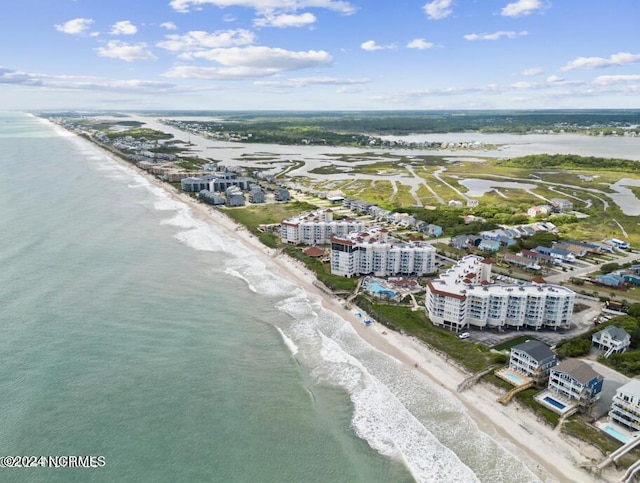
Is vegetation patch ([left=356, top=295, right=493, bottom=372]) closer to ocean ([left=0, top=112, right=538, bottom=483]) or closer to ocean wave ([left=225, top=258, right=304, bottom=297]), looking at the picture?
ocean ([left=0, top=112, right=538, bottom=483])

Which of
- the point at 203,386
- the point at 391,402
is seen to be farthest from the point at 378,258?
the point at 203,386

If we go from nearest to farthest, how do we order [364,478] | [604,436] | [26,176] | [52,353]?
1. [364,478]
2. [604,436]
3. [52,353]
4. [26,176]

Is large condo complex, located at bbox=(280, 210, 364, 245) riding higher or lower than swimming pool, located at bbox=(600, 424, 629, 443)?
higher

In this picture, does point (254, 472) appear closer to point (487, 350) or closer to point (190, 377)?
point (190, 377)

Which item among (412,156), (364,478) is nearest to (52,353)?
(364,478)

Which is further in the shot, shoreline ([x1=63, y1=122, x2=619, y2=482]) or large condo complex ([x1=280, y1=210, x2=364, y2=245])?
large condo complex ([x1=280, y1=210, x2=364, y2=245])

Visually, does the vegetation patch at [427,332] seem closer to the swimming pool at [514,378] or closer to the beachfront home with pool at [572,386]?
the swimming pool at [514,378]

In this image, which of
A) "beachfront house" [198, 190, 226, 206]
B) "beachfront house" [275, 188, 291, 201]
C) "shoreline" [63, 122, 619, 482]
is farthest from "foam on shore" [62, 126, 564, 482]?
"beachfront house" [275, 188, 291, 201]

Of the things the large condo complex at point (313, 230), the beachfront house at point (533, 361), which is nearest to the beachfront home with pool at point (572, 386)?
the beachfront house at point (533, 361)
